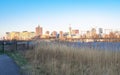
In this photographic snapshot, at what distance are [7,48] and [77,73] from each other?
66.0 ft

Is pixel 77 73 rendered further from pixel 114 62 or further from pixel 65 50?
pixel 65 50

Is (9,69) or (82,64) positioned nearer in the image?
(9,69)

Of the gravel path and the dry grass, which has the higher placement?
the dry grass

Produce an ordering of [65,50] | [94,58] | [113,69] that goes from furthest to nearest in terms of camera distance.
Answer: [65,50] < [94,58] < [113,69]

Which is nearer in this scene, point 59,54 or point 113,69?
point 113,69

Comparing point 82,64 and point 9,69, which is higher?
point 82,64

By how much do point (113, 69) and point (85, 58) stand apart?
334 cm

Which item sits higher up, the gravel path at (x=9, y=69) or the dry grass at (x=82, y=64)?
the dry grass at (x=82, y=64)


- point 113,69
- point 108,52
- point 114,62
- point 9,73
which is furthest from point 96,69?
point 9,73

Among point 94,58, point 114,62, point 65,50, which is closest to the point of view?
point 114,62

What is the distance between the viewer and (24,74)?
33.6 feet

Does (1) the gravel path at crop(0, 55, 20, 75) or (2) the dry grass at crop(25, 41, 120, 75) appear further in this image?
(1) the gravel path at crop(0, 55, 20, 75)

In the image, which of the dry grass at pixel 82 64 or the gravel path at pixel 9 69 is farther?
the gravel path at pixel 9 69

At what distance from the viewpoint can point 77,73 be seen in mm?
9984
